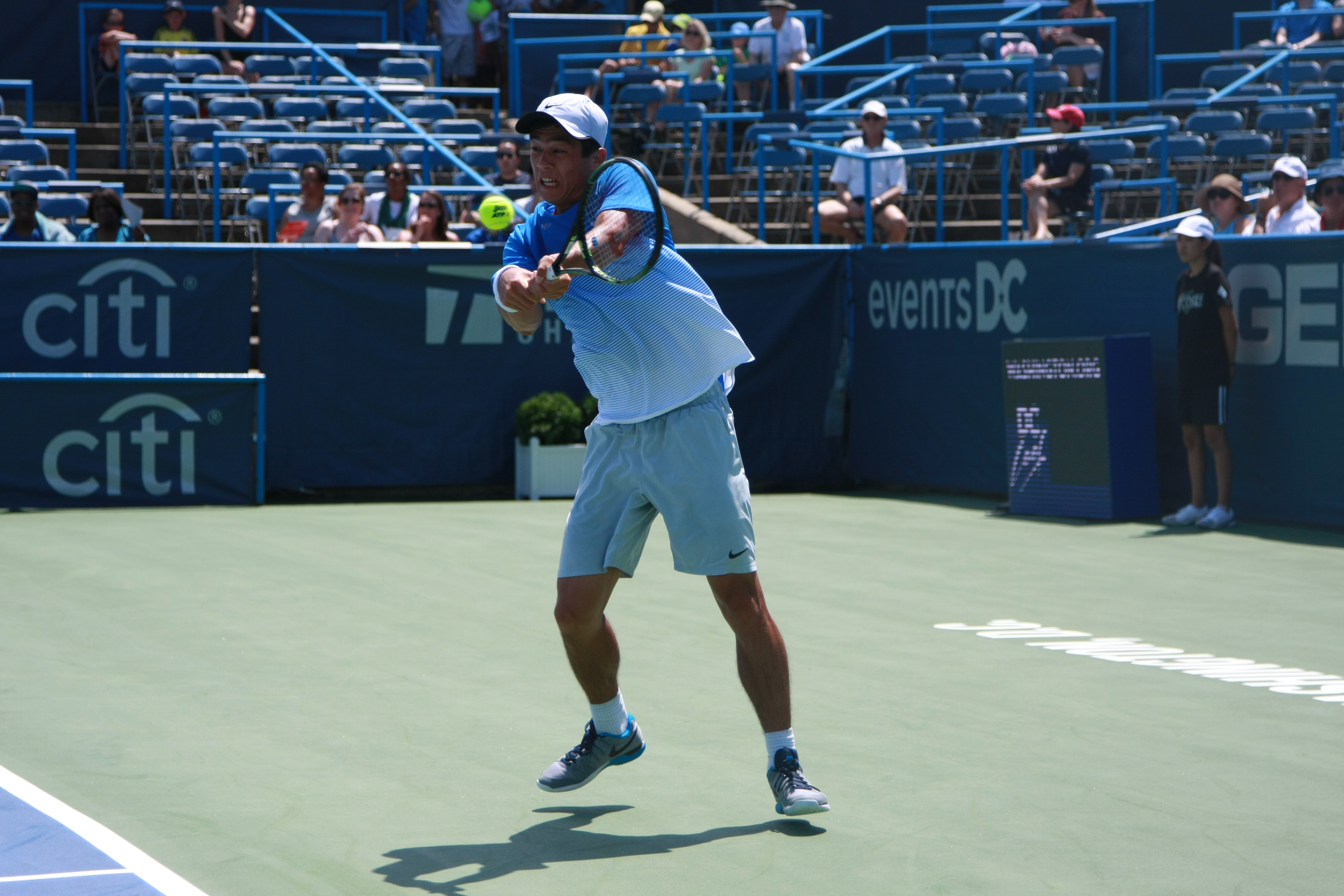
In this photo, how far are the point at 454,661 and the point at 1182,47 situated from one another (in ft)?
63.0

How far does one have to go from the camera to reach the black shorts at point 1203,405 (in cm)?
1091

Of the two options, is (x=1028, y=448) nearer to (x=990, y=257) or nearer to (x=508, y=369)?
(x=990, y=257)

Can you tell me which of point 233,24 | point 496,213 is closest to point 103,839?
point 496,213

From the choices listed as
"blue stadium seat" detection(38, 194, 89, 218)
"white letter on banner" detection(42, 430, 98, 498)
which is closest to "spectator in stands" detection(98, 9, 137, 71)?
"blue stadium seat" detection(38, 194, 89, 218)

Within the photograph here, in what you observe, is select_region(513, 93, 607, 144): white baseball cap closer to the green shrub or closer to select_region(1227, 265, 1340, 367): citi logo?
select_region(1227, 265, 1340, 367): citi logo

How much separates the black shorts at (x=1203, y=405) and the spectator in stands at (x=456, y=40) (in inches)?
525

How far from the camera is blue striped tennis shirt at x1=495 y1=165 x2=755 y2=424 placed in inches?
179

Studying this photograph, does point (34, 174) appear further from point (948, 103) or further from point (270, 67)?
point (948, 103)

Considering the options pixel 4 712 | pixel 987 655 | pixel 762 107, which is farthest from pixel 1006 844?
pixel 762 107

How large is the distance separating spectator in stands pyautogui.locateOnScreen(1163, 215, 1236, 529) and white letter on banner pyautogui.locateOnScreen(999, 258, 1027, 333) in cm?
178

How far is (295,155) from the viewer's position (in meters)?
16.8

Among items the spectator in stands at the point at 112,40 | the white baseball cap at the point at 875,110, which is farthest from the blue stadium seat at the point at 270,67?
the white baseball cap at the point at 875,110

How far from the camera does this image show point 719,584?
14.9 ft

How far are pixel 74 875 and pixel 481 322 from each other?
31.7 feet
